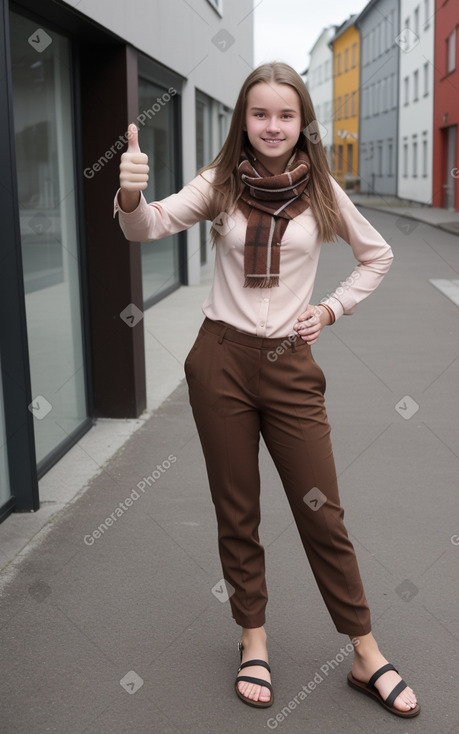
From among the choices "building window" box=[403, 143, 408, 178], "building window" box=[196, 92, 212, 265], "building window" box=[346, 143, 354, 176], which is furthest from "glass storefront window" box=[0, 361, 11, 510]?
"building window" box=[346, 143, 354, 176]

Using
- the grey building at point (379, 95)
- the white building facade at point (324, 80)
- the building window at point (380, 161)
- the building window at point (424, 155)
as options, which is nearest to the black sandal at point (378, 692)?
the building window at point (424, 155)

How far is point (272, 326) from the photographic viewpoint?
284 centimetres

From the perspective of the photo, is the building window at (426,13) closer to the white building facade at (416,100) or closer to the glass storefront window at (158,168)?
the white building facade at (416,100)

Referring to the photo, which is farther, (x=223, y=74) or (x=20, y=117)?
(x=223, y=74)

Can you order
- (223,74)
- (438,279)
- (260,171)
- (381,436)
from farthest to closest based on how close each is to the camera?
(223,74)
(438,279)
(381,436)
(260,171)

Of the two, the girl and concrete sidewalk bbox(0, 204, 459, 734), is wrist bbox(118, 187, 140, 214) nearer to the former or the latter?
the girl

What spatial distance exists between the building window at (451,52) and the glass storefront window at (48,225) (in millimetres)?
28521

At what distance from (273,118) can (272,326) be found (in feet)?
2.05

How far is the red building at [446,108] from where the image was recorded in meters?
31.7

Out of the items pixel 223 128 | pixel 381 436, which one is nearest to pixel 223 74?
pixel 223 128

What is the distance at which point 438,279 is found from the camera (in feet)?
47.0

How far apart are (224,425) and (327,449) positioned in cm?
34

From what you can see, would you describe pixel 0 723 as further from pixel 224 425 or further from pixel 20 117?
Answer: pixel 20 117

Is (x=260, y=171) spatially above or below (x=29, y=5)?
below
